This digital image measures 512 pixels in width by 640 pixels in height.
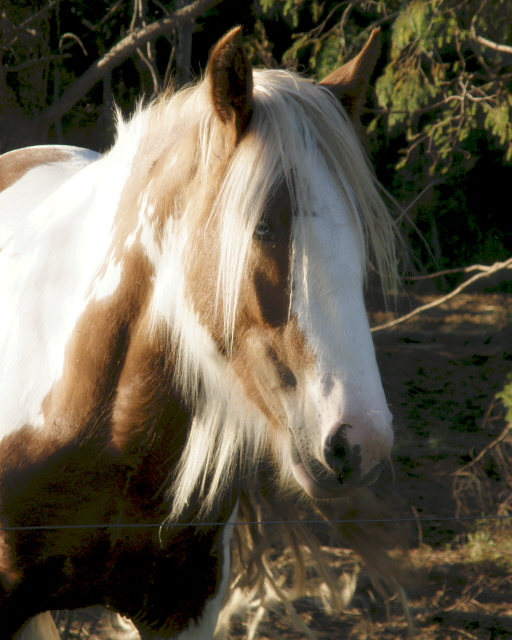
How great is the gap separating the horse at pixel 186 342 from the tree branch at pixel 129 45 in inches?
84.6

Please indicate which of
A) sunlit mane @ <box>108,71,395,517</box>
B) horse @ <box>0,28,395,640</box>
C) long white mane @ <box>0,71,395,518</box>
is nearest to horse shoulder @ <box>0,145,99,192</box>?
horse @ <box>0,28,395,640</box>

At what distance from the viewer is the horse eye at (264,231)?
1.22 meters

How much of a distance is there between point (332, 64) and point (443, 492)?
110 inches

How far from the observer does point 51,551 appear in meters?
1.55

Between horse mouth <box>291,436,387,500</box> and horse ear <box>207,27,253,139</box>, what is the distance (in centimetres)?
64

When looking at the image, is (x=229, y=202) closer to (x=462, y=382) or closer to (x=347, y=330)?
(x=347, y=330)

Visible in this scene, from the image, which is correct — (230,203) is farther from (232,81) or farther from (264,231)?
(232,81)

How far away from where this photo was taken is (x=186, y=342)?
4.47 ft

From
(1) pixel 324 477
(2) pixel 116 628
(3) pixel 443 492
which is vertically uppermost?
(1) pixel 324 477

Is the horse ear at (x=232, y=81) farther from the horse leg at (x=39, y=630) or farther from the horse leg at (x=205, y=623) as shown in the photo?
the horse leg at (x=39, y=630)

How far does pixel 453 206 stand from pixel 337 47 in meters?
4.99

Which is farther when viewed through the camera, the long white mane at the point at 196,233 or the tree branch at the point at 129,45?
the tree branch at the point at 129,45

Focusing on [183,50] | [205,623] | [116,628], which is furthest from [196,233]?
[183,50]

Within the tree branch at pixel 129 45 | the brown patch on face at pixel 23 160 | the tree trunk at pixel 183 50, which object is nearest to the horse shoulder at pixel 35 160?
the brown patch on face at pixel 23 160
